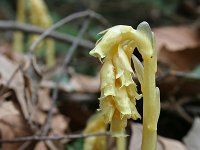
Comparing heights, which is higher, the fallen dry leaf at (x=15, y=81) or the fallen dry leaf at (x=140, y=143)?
the fallen dry leaf at (x=15, y=81)

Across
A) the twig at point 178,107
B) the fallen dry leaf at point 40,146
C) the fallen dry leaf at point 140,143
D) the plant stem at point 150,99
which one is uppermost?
the plant stem at point 150,99

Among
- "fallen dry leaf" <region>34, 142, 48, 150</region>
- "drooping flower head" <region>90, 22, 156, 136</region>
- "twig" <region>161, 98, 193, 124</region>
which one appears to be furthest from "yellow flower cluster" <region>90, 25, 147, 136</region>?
"twig" <region>161, 98, 193, 124</region>

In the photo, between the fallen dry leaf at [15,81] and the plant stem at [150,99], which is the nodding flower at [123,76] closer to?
the plant stem at [150,99]

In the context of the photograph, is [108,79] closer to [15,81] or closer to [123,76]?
[123,76]

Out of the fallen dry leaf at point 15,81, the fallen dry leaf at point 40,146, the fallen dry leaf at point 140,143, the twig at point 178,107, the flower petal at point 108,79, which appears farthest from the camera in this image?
the twig at point 178,107

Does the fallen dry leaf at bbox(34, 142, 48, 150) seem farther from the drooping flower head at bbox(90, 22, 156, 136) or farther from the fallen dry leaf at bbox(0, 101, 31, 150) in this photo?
the drooping flower head at bbox(90, 22, 156, 136)

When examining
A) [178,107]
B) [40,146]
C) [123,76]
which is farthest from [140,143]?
[178,107]

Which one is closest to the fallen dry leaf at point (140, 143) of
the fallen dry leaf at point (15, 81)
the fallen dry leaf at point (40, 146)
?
the fallen dry leaf at point (40, 146)

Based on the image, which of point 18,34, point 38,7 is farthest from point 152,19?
point 38,7
